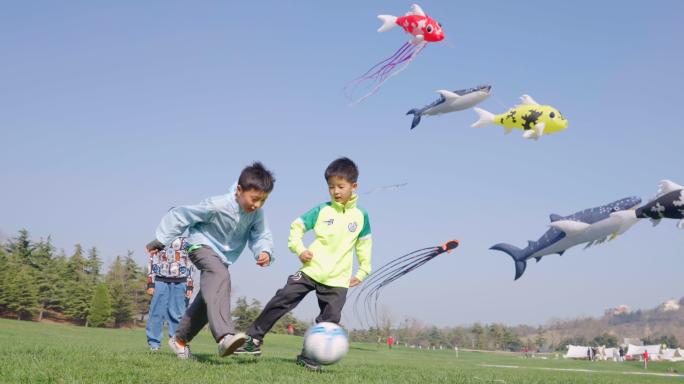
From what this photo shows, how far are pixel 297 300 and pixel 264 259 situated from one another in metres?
0.60

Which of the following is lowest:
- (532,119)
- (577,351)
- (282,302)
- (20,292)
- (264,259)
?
(577,351)

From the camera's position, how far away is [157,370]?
11.4ft

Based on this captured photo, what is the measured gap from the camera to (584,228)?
8.11 metres

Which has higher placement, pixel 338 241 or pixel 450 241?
pixel 450 241

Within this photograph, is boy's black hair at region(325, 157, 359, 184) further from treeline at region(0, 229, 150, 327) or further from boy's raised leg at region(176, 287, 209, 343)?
treeline at region(0, 229, 150, 327)

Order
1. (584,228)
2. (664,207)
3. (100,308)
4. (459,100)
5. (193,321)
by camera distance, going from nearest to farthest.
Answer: (193,321), (664,207), (584,228), (459,100), (100,308)

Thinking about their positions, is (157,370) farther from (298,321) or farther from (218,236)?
(298,321)

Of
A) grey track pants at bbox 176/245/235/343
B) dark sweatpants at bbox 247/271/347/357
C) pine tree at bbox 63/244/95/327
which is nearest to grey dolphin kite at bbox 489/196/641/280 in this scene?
dark sweatpants at bbox 247/271/347/357

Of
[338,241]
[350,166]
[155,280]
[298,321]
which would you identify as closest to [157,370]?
[338,241]

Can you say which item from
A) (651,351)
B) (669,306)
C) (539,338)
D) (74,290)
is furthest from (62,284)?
(669,306)

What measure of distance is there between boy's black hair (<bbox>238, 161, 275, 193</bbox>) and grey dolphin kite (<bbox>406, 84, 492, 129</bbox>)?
5.88 m

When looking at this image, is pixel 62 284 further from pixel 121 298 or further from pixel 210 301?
pixel 210 301

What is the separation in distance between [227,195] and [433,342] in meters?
62.9

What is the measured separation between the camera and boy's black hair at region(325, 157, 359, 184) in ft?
16.5
